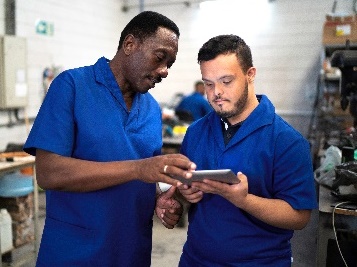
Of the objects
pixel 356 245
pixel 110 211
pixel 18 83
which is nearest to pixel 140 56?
pixel 110 211

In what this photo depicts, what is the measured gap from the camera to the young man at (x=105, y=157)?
1175mm

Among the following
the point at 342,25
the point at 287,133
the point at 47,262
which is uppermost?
the point at 342,25

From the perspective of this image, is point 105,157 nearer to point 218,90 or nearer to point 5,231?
point 218,90

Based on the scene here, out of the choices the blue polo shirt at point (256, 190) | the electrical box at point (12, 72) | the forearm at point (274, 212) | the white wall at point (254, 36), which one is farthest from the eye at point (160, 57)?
the white wall at point (254, 36)

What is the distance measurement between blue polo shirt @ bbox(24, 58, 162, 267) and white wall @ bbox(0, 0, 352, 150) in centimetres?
459

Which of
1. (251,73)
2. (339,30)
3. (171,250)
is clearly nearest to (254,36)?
(339,30)

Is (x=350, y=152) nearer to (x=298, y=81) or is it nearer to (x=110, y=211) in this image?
(x=110, y=211)

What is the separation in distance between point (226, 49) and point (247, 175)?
0.43 m

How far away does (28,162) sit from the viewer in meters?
3.06

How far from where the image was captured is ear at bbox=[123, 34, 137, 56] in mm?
1350

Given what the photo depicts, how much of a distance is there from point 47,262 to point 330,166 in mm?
1670

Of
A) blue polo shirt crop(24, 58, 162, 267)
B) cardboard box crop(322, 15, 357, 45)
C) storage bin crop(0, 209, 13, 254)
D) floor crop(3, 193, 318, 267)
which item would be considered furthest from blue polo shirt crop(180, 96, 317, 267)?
cardboard box crop(322, 15, 357, 45)

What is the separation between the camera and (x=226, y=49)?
127 cm

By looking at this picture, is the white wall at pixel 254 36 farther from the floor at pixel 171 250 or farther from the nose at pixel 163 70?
the nose at pixel 163 70
